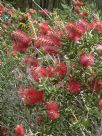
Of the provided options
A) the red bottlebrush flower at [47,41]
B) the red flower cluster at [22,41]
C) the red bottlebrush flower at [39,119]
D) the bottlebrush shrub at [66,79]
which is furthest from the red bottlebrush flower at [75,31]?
the red bottlebrush flower at [39,119]

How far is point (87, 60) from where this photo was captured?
11.2 ft

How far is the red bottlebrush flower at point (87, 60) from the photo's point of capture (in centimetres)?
343

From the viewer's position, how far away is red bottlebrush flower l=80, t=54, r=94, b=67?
11.2 ft

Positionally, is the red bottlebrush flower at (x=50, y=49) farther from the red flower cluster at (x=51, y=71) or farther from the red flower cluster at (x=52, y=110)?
the red flower cluster at (x=52, y=110)

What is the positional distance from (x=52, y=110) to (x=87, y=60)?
0.45m


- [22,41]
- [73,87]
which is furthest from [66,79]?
[22,41]

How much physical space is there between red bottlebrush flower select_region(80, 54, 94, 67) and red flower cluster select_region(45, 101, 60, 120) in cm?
36

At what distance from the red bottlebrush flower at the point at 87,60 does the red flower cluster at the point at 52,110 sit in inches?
14.4

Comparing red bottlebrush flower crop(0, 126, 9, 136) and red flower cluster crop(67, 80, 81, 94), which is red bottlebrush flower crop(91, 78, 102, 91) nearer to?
red flower cluster crop(67, 80, 81, 94)

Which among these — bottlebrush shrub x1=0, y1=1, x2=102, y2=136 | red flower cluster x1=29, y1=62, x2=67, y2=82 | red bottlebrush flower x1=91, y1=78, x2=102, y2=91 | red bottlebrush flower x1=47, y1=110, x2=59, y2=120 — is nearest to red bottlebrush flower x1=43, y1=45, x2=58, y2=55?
bottlebrush shrub x1=0, y1=1, x2=102, y2=136

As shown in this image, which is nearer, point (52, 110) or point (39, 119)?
point (52, 110)

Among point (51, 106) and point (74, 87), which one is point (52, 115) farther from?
point (74, 87)

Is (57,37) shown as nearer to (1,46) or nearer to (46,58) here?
(46,58)

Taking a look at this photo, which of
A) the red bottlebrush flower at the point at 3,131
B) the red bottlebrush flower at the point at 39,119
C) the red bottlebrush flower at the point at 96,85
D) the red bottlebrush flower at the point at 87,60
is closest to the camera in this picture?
the red bottlebrush flower at the point at 87,60
